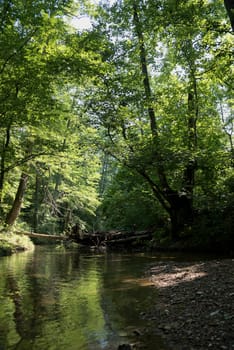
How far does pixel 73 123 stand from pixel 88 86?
2611 millimetres

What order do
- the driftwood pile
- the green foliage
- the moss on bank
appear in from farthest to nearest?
the driftwood pile
the green foliage
the moss on bank

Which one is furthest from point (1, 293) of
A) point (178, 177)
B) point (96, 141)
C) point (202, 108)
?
point (202, 108)

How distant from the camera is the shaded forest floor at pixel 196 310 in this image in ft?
15.0

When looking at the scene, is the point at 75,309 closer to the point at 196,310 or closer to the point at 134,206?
the point at 196,310

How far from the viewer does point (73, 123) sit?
1839 cm

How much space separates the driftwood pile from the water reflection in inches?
363

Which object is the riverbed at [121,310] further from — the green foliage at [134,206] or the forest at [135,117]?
the green foliage at [134,206]

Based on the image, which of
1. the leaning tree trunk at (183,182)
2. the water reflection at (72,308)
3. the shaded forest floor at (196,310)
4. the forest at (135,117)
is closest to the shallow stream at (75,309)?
the water reflection at (72,308)

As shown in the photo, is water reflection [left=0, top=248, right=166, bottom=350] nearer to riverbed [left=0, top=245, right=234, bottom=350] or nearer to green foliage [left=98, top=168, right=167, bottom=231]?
riverbed [left=0, top=245, right=234, bottom=350]

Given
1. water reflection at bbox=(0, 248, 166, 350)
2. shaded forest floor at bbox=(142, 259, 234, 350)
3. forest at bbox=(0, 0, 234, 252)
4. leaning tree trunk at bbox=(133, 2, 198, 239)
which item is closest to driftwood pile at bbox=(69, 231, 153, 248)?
forest at bbox=(0, 0, 234, 252)

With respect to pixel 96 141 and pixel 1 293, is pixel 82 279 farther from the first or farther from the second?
pixel 96 141

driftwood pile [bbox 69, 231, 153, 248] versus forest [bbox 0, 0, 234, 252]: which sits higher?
forest [bbox 0, 0, 234, 252]

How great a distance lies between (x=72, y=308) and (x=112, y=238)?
15.4 meters

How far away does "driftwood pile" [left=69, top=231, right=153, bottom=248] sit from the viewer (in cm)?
2089
